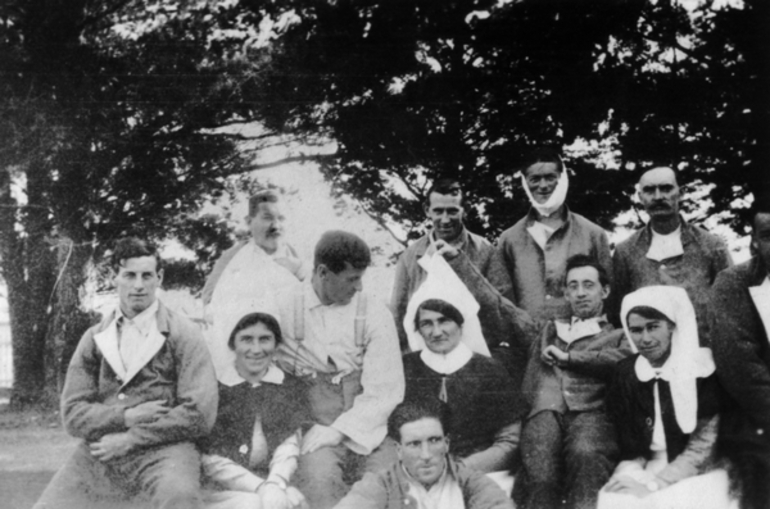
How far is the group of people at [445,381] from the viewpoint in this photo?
388cm

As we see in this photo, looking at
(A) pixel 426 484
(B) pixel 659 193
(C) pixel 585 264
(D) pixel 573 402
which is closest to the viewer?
(A) pixel 426 484

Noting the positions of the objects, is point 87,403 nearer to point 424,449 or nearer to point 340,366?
point 340,366

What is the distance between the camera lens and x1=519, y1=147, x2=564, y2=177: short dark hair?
4.20 m

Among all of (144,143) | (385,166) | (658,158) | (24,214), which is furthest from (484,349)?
(24,214)

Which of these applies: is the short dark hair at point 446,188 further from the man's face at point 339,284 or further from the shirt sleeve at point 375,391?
the shirt sleeve at point 375,391

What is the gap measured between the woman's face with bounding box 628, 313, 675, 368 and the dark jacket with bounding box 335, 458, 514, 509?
3.40 ft

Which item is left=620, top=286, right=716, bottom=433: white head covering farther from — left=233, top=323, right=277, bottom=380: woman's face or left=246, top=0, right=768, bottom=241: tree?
left=233, top=323, right=277, bottom=380: woman's face

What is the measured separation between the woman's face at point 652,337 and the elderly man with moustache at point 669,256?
0.39ft

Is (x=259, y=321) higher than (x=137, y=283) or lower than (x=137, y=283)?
lower

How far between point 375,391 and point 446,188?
3.80 ft

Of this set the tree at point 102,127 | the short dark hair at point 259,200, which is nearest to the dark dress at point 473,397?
the short dark hair at point 259,200

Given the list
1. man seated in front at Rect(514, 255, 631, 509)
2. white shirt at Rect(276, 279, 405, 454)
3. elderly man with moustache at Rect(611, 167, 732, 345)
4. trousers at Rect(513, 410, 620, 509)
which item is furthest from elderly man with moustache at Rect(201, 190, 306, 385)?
elderly man with moustache at Rect(611, 167, 732, 345)

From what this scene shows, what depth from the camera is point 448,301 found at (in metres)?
4.04

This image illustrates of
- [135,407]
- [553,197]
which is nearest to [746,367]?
[553,197]
